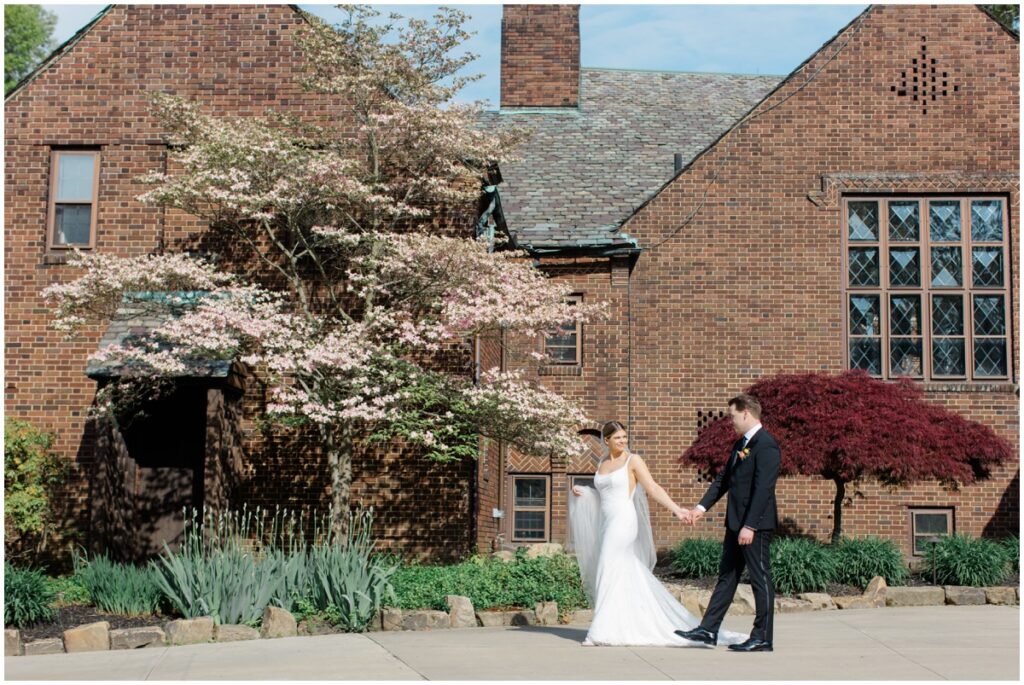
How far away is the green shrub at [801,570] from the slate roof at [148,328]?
7.31 m

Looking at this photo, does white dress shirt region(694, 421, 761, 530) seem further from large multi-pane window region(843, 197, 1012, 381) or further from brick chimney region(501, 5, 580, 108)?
brick chimney region(501, 5, 580, 108)

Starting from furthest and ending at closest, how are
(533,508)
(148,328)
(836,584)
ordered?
(533,508), (148,328), (836,584)

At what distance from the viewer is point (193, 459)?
1703 cm

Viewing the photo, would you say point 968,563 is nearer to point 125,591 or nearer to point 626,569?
point 626,569

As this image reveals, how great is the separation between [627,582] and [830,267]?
11.2 m

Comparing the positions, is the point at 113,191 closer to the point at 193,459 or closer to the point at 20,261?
the point at 20,261

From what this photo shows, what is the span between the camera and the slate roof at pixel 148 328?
595 inches

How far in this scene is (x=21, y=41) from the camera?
36.4 metres

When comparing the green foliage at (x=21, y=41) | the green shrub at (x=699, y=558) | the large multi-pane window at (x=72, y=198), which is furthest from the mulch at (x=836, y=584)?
the green foliage at (x=21, y=41)

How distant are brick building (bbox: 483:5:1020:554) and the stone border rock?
5.72 m

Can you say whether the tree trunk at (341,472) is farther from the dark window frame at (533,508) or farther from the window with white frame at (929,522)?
the window with white frame at (929,522)

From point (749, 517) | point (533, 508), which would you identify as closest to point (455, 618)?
point (749, 517)

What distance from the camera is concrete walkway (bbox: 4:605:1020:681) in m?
8.48

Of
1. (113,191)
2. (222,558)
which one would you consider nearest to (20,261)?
(113,191)
